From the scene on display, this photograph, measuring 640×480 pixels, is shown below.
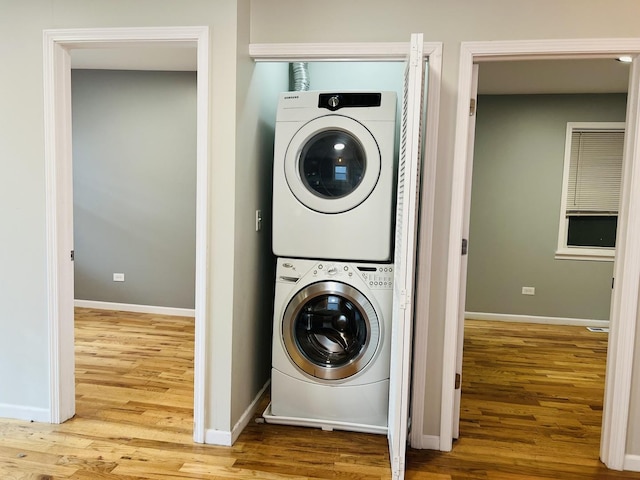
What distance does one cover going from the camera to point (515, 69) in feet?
13.4

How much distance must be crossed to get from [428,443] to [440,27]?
2139mm

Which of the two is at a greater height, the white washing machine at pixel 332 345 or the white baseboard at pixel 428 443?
the white washing machine at pixel 332 345

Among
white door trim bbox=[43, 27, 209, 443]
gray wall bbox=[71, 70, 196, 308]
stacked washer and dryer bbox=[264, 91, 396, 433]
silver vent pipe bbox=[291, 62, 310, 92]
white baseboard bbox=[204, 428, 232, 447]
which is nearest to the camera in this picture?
white door trim bbox=[43, 27, 209, 443]

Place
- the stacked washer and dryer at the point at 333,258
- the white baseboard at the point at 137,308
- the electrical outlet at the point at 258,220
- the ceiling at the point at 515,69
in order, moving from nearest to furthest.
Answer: the stacked washer and dryer at the point at 333,258, the electrical outlet at the point at 258,220, the ceiling at the point at 515,69, the white baseboard at the point at 137,308

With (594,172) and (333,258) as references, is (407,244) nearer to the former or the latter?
(333,258)

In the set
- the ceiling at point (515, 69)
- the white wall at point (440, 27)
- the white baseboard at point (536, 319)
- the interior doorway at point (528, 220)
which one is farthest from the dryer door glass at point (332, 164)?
the white baseboard at point (536, 319)

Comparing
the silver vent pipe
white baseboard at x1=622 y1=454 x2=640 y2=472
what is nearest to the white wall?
white baseboard at x1=622 y1=454 x2=640 y2=472

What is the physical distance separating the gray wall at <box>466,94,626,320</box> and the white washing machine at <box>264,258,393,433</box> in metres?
2.93

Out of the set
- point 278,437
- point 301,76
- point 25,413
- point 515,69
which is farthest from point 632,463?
point 25,413

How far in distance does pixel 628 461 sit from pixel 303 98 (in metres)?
2.53

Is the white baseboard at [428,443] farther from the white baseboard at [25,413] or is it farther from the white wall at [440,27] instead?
the white baseboard at [25,413]

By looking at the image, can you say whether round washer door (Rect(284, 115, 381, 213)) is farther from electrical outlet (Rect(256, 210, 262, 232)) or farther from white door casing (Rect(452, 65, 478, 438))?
white door casing (Rect(452, 65, 478, 438))

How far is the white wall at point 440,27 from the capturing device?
88.2 inches

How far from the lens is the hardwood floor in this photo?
2287 millimetres
